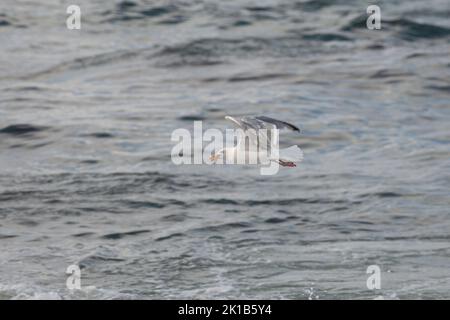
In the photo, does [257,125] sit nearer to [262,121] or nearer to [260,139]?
[262,121]

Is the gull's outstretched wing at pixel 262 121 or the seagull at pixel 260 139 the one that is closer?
the gull's outstretched wing at pixel 262 121

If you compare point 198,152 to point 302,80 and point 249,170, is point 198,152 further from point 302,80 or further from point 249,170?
point 302,80

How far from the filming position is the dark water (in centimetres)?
1297

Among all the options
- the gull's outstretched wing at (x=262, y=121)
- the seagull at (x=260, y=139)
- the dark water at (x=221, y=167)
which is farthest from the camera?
the dark water at (x=221, y=167)

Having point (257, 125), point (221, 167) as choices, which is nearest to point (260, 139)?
point (257, 125)

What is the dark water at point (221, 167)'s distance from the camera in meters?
13.0

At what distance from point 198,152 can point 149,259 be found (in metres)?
3.85

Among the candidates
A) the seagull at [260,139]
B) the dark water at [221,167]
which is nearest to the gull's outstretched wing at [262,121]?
the seagull at [260,139]

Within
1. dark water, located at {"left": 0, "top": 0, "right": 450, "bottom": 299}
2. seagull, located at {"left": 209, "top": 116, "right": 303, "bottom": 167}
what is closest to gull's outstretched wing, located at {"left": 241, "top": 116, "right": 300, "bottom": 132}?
seagull, located at {"left": 209, "top": 116, "right": 303, "bottom": 167}

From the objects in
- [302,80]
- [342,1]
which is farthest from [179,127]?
[342,1]

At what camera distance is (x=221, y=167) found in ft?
53.9

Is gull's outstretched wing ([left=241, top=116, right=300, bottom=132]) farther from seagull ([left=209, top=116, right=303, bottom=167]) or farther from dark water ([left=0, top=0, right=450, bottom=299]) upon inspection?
dark water ([left=0, top=0, right=450, bottom=299])

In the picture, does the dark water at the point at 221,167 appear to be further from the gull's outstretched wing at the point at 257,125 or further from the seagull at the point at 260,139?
the gull's outstretched wing at the point at 257,125

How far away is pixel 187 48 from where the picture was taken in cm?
2133
